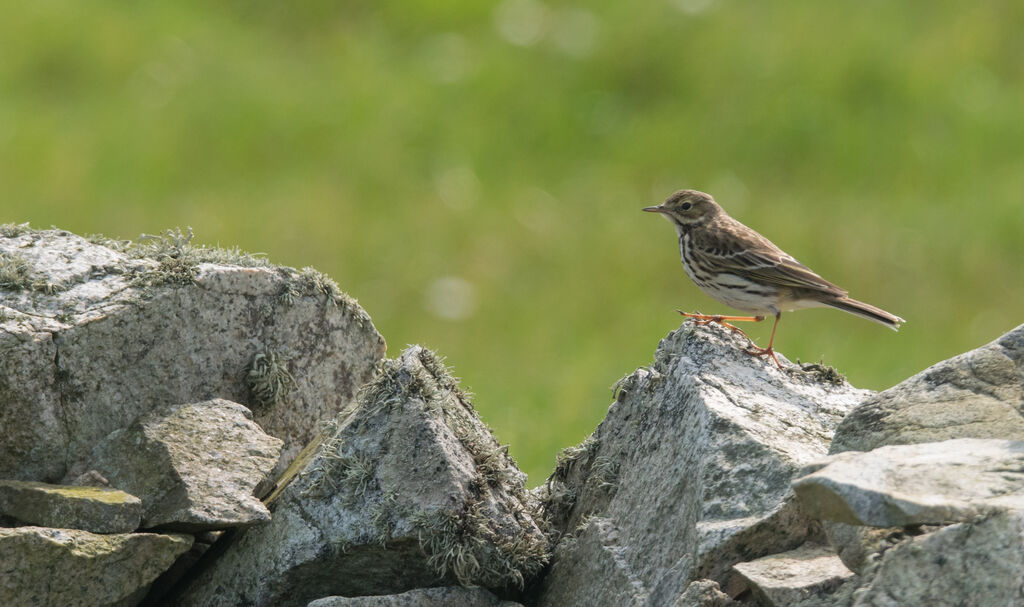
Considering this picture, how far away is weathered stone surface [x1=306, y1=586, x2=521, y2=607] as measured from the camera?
6.44 m

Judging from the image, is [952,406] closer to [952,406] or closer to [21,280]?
[952,406]

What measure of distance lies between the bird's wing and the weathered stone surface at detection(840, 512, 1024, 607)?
466 centimetres

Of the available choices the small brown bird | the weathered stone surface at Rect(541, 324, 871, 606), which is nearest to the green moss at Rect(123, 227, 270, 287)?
the weathered stone surface at Rect(541, 324, 871, 606)

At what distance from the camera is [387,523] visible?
22.0 ft

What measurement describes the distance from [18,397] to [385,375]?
1852mm

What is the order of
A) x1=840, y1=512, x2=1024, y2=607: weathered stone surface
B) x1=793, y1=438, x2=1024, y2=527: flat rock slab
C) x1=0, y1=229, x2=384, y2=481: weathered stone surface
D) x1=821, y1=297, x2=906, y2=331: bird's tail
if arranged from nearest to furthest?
x1=840, y1=512, x2=1024, y2=607: weathered stone surface < x1=793, y1=438, x2=1024, y2=527: flat rock slab < x1=0, y1=229, x2=384, y2=481: weathered stone surface < x1=821, y1=297, x2=906, y2=331: bird's tail

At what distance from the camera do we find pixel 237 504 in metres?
6.77

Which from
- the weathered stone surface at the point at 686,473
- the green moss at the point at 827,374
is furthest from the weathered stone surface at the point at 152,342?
the green moss at the point at 827,374

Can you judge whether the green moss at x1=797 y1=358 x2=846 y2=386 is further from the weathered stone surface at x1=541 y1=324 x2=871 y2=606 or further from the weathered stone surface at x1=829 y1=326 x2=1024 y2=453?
the weathered stone surface at x1=829 y1=326 x2=1024 y2=453

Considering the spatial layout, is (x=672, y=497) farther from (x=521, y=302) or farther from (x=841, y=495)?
(x=521, y=302)

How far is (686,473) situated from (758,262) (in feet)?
12.4

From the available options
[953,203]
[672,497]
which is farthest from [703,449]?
[953,203]

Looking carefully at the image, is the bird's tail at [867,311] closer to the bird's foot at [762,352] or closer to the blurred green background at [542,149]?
the bird's foot at [762,352]

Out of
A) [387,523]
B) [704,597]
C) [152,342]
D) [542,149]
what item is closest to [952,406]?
[704,597]
